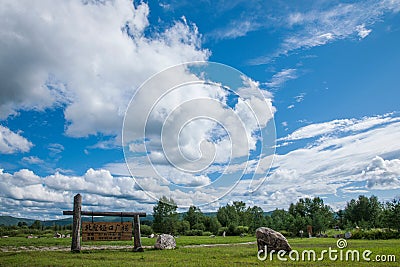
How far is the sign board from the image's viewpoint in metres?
23.1

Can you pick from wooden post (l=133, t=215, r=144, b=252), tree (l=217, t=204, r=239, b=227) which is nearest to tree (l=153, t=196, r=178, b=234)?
tree (l=217, t=204, r=239, b=227)

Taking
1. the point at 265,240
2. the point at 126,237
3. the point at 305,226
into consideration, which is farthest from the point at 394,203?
the point at 126,237

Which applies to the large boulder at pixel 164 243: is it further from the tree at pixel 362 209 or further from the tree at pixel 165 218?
the tree at pixel 362 209

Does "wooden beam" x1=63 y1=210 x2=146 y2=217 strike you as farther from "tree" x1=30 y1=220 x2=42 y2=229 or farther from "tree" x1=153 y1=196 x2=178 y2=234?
"tree" x1=30 y1=220 x2=42 y2=229

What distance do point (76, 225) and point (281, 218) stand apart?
74.7 meters

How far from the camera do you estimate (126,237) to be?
2403cm

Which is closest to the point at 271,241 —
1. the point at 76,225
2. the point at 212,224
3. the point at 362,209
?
the point at 76,225

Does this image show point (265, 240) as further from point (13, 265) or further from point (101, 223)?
point (13, 265)

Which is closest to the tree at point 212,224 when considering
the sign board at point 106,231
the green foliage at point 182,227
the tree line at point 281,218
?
the tree line at point 281,218

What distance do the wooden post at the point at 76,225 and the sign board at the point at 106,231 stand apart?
1.22ft

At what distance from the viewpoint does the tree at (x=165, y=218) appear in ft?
266

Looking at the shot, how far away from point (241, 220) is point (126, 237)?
85.3 meters

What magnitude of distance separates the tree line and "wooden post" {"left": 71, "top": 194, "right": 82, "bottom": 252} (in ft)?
114

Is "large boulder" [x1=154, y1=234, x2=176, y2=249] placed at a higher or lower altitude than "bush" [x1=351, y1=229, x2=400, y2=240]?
higher
